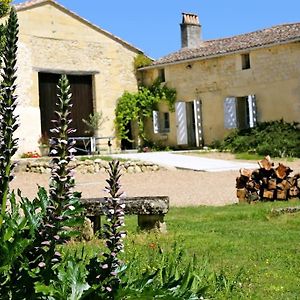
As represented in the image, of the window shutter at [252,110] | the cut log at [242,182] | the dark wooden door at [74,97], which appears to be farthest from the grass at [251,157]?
the cut log at [242,182]

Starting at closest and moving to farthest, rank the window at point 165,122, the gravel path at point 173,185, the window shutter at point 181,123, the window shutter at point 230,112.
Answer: the gravel path at point 173,185
the window shutter at point 230,112
the window shutter at point 181,123
the window at point 165,122

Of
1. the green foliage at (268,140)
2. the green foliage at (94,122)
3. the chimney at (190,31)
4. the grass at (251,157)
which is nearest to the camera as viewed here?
the grass at (251,157)

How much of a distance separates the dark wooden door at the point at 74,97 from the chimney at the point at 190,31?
5.60 metres

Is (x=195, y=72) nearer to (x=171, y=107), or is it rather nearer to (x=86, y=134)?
(x=171, y=107)

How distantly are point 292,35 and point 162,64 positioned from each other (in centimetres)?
635

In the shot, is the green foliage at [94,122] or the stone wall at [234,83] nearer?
the stone wall at [234,83]

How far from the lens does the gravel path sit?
13.4 meters

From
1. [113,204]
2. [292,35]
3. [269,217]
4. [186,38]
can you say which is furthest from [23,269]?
[186,38]

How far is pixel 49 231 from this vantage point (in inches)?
104

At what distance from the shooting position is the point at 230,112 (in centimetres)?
2859

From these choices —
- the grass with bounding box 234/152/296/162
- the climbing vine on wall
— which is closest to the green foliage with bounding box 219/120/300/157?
the grass with bounding box 234/152/296/162

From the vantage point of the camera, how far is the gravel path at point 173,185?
13.4 m

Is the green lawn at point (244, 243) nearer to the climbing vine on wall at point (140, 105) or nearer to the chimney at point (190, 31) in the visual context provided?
the climbing vine on wall at point (140, 105)

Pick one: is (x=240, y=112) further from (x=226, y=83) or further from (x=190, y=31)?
(x=190, y=31)
